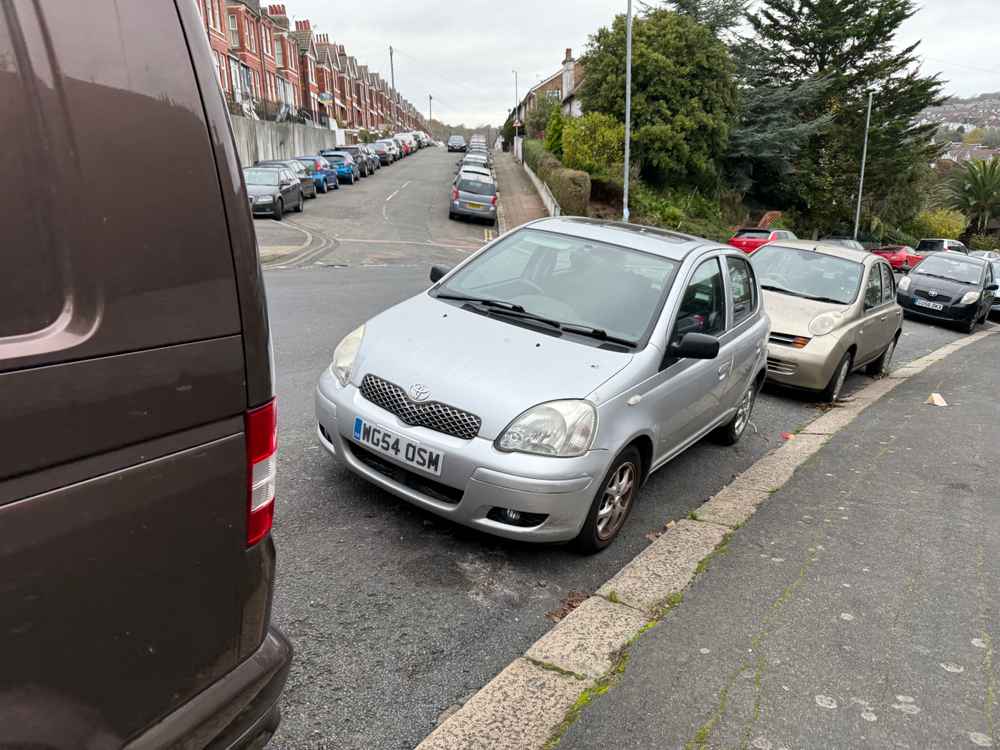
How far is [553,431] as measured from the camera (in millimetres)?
3676

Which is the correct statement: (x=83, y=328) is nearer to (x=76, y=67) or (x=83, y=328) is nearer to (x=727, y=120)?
(x=76, y=67)

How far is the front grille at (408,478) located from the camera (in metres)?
3.76

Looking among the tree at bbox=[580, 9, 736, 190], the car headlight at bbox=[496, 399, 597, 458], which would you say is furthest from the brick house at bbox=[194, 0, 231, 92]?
the car headlight at bbox=[496, 399, 597, 458]

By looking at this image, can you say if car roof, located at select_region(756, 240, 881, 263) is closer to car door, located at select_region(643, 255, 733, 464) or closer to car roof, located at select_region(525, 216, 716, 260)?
car roof, located at select_region(525, 216, 716, 260)

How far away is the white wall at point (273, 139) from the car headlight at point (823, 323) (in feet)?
84.0

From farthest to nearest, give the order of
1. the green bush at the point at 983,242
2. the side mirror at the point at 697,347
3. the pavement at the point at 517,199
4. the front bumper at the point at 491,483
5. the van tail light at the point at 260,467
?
the green bush at the point at 983,242 → the pavement at the point at 517,199 → the side mirror at the point at 697,347 → the front bumper at the point at 491,483 → the van tail light at the point at 260,467

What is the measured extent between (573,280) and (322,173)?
98.7ft

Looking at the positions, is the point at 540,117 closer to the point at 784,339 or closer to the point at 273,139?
the point at 273,139

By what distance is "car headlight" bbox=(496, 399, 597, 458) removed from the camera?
364cm

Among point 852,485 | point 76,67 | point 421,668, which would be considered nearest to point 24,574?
point 76,67

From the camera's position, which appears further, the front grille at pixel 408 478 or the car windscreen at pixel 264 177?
the car windscreen at pixel 264 177

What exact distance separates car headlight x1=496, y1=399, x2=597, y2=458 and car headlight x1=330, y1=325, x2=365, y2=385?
1099 mm

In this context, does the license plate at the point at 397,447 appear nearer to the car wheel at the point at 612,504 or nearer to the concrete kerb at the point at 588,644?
the car wheel at the point at 612,504

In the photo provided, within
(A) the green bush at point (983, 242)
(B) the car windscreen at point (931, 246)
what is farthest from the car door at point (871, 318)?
(A) the green bush at point (983, 242)
